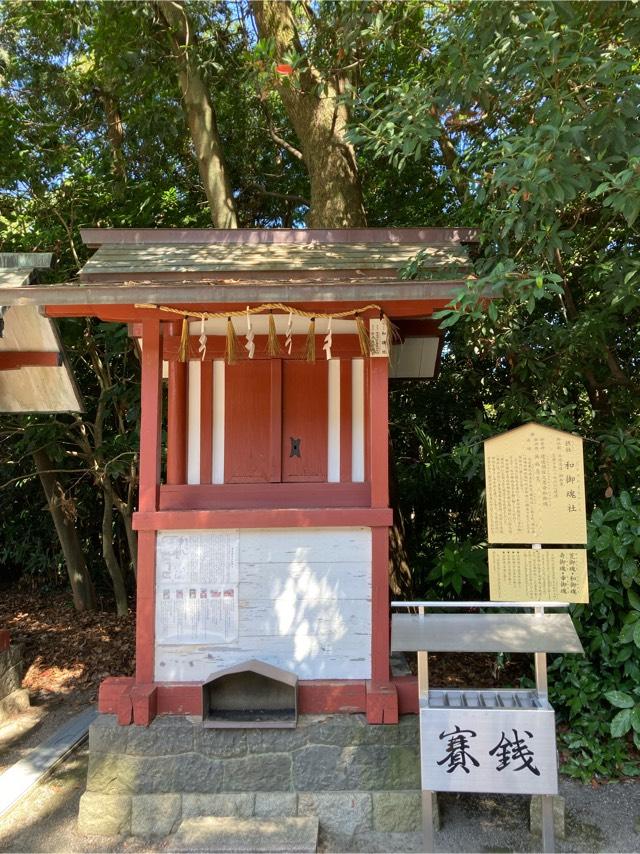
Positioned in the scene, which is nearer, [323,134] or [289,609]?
[289,609]

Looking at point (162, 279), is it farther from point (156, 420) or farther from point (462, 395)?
point (462, 395)

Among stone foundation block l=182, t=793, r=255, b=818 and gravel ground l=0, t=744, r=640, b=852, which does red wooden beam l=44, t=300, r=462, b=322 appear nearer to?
stone foundation block l=182, t=793, r=255, b=818

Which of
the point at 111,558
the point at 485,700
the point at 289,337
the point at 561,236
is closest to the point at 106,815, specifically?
the point at 485,700

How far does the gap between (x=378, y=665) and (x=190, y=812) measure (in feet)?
5.08

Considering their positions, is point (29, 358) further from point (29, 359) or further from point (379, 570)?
point (379, 570)

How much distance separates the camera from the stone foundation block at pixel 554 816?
12.7 ft

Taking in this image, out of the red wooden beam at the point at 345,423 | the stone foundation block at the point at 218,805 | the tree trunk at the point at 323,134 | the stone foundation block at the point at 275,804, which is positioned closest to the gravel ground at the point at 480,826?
the stone foundation block at the point at 218,805

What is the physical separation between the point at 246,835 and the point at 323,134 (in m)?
6.64

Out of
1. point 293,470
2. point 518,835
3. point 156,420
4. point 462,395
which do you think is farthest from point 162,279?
point 462,395

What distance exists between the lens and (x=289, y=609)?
4.34 m

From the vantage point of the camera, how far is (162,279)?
4.75 m

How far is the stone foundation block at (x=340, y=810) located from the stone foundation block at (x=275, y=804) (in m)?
0.05

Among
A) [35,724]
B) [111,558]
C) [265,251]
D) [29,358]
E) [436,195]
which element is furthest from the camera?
[111,558]

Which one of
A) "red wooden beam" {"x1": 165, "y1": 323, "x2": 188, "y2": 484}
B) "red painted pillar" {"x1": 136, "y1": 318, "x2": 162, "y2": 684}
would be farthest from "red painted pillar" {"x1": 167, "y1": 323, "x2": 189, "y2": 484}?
"red painted pillar" {"x1": 136, "y1": 318, "x2": 162, "y2": 684}
